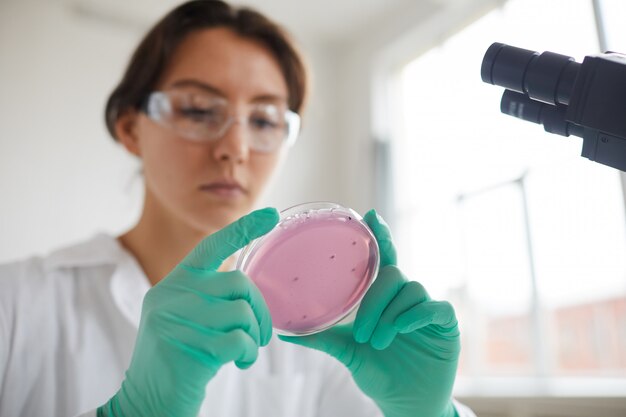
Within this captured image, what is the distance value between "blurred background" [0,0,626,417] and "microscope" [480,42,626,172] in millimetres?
1239

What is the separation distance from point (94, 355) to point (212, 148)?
54cm

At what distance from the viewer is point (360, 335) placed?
2.75 ft

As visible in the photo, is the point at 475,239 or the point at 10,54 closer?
the point at 475,239

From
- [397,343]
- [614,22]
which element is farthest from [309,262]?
[614,22]

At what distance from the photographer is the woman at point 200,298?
0.75 metres

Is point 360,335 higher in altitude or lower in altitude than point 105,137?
lower

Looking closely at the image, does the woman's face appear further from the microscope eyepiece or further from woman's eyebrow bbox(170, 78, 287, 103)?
the microscope eyepiece

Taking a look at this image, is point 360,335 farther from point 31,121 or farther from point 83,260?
point 31,121

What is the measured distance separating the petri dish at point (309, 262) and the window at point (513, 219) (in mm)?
1264

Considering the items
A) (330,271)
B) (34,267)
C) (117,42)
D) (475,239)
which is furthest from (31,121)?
(330,271)

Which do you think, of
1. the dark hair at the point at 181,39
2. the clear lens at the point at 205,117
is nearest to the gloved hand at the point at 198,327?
the clear lens at the point at 205,117

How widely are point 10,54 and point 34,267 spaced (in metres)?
2.03

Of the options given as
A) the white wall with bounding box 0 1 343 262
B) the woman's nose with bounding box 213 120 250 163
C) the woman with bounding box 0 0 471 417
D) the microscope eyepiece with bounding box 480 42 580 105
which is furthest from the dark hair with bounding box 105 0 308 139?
the white wall with bounding box 0 1 343 262

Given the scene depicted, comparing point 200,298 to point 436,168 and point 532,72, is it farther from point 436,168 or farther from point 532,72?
point 436,168
